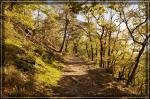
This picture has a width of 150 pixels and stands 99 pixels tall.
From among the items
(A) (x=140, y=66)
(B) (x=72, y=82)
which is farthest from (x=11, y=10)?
(A) (x=140, y=66)

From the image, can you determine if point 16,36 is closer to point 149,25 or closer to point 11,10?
point 11,10

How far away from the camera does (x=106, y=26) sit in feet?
107

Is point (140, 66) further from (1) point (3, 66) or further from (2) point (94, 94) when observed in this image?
(1) point (3, 66)

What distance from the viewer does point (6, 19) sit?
19.5 m

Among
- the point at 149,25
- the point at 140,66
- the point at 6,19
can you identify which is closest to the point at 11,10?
the point at 6,19

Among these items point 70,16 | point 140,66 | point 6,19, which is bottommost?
point 140,66

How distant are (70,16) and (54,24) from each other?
13.6 meters

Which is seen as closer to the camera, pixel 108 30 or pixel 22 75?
pixel 22 75

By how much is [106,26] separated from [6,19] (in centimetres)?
1619

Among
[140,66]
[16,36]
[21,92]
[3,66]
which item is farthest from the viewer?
[140,66]

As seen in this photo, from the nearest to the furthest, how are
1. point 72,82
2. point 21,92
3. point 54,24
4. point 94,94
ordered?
point 21,92, point 94,94, point 72,82, point 54,24

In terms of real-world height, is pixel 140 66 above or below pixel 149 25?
below

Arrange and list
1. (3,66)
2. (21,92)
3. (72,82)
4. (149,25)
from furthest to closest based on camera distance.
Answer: (149,25) < (72,82) < (3,66) < (21,92)

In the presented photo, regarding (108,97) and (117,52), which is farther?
(117,52)
